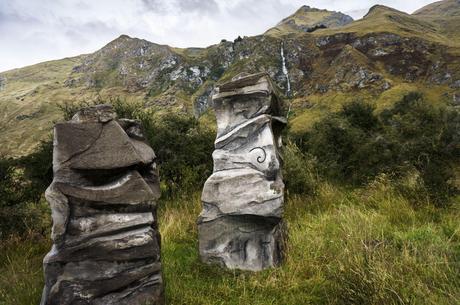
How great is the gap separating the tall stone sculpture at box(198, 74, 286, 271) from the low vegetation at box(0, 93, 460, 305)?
308 mm

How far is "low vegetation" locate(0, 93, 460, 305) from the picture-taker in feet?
11.9

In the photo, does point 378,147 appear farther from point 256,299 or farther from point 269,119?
point 256,299

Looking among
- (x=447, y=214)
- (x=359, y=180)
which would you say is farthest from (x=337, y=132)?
(x=447, y=214)

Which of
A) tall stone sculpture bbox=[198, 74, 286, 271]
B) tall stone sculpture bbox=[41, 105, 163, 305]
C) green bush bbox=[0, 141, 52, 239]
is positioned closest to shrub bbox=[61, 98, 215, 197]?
green bush bbox=[0, 141, 52, 239]

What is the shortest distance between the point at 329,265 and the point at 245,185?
5.03 feet

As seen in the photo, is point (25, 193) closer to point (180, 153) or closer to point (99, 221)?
point (180, 153)

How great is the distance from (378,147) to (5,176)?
11404 mm

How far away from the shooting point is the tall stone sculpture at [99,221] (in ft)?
11.8

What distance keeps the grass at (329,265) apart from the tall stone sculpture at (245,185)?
31 cm

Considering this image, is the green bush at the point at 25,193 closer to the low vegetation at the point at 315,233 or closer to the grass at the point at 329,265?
the low vegetation at the point at 315,233

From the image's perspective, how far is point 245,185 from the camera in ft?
17.1

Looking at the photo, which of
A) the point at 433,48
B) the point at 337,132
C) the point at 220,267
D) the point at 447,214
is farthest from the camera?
the point at 433,48

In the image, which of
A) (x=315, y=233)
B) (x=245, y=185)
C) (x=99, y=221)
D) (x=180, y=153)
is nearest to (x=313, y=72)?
(x=180, y=153)

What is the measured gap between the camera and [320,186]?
31.1 ft
